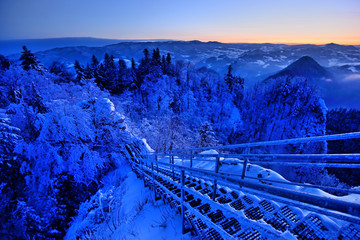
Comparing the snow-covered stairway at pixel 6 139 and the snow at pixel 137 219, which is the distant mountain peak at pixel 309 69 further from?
the snow-covered stairway at pixel 6 139

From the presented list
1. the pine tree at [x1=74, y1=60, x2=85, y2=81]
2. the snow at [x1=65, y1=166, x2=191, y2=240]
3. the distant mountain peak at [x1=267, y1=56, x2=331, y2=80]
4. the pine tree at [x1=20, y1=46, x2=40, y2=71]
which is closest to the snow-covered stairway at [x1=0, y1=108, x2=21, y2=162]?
the snow at [x1=65, y1=166, x2=191, y2=240]

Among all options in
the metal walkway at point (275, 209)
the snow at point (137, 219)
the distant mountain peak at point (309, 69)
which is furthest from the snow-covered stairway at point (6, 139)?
the distant mountain peak at point (309, 69)

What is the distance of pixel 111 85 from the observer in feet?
127

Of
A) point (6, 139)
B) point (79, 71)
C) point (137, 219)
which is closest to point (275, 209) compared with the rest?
point (137, 219)

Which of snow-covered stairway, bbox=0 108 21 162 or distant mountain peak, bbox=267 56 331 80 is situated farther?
distant mountain peak, bbox=267 56 331 80

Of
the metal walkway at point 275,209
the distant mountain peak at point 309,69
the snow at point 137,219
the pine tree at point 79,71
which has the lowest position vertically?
the snow at point 137,219

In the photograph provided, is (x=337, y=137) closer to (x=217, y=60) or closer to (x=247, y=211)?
(x=247, y=211)

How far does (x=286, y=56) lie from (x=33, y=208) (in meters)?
192

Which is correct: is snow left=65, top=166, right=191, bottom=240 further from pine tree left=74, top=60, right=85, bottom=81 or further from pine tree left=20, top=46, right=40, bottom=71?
pine tree left=74, top=60, right=85, bottom=81

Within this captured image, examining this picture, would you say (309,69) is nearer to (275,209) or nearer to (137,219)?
(275,209)

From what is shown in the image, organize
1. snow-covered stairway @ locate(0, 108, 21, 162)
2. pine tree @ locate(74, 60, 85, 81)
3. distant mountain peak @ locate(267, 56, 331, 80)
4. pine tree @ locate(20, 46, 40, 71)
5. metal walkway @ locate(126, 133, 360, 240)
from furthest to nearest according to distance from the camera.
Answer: distant mountain peak @ locate(267, 56, 331, 80), pine tree @ locate(74, 60, 85, 81), pine tree @ locate(20, 46, 40, 71), snow-covered stairway @ locate(0, 108, 21, 162), metal walkway @ locate(126, 133, 360, 240)

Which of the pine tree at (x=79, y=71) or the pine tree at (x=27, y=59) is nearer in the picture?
the pine tree at (x=27, y=59)

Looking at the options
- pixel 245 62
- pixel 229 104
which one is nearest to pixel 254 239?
pixel 229 104

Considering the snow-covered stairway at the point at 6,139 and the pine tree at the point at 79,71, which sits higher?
the pine tree at the point at 79,71
